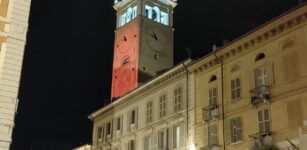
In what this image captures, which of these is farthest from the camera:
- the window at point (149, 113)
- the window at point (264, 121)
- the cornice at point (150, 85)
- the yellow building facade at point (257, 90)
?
the window at point (149, 113)

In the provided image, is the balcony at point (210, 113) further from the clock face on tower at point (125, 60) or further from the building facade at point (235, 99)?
the clock face on tower at point (125, 60)

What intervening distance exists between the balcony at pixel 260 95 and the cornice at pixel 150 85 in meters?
7.83

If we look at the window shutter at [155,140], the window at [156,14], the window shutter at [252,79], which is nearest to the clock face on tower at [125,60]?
the window at [156,14]

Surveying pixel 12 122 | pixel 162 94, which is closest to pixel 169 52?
pixel 162 94

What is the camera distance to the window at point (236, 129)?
109ft

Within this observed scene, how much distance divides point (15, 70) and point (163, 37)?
1767 inches

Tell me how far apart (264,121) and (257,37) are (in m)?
5.39

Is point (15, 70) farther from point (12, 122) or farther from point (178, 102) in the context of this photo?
point (178, 102)

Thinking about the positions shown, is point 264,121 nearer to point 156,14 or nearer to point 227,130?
point 227,130

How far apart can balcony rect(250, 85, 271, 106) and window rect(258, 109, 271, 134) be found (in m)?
0.65

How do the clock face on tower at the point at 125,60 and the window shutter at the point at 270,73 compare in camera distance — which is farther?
the clock face on tower at the point at 125,60

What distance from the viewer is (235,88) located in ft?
112

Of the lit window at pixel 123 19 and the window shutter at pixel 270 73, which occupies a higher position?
the lit window at pixel 123 19

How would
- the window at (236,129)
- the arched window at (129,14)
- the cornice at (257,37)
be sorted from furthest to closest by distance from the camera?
1. the arched window at (129,14)
2. the window at (236,129)
3. the cornice at (257,37)
